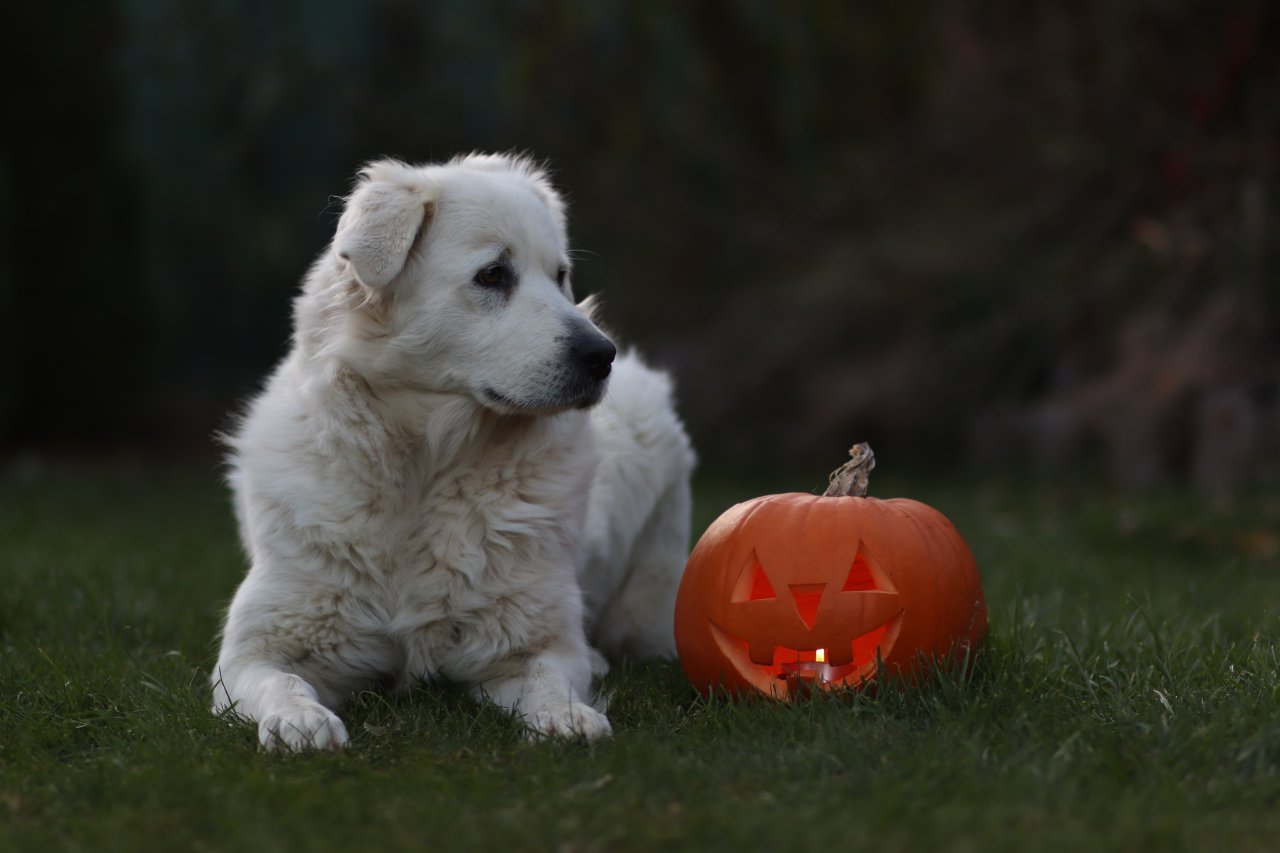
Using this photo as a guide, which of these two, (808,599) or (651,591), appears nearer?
(808,599)

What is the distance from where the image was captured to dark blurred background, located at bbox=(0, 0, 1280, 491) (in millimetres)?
8180

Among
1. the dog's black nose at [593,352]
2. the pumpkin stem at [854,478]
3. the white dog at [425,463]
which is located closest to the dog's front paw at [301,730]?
the white dog at [425,463]

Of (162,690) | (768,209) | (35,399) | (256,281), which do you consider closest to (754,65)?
(768,209)

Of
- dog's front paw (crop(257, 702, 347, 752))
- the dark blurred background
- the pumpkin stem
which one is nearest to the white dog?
dog's front paw (crop(257, 702, 347, 752))

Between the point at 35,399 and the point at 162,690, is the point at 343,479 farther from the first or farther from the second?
the point at 35,399

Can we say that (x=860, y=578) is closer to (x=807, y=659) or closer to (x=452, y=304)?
(x=807, y=659)

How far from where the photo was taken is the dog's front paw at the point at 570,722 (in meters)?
2.84

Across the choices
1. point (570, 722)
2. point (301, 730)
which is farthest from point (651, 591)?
point (301, 730)

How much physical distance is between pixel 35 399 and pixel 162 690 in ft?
34.0

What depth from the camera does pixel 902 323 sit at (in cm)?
1066

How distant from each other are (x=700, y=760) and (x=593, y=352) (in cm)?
116

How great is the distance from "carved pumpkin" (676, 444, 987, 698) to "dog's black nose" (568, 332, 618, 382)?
0.54 m

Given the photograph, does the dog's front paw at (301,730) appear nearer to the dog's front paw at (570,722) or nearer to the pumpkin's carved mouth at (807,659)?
the dog's front paw at (570,722)

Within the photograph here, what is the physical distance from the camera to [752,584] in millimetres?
3285
